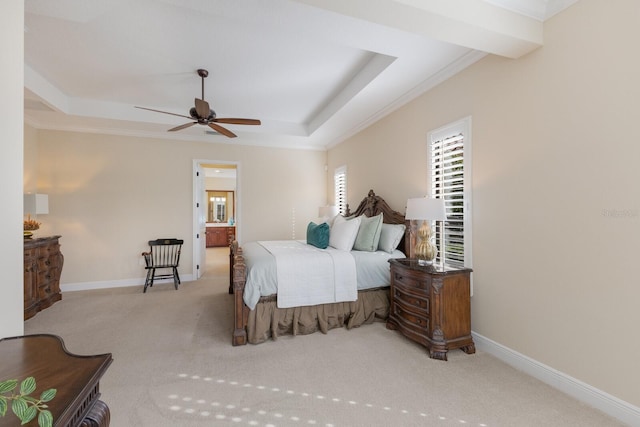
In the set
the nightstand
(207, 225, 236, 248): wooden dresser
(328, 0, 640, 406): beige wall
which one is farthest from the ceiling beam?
(207, 225, 236, 248): wooden dresser

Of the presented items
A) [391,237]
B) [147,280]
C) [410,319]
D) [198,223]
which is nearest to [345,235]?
[391,237]

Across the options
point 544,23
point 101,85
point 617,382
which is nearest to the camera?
point 617,382

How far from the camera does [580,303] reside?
1975 mm

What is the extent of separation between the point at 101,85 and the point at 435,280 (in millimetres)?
4747

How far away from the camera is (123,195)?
16.6ft

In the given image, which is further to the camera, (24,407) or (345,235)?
(345,235)

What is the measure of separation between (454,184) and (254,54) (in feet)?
8.34

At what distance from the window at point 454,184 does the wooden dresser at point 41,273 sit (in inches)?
194

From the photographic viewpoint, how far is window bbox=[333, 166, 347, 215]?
5559 mm

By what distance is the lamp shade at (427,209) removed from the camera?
269 centimetres

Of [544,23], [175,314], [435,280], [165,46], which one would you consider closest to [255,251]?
[175,314]

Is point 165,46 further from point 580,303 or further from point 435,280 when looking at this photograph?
point 580,303

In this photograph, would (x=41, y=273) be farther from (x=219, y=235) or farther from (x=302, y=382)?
(x=219, y=235)

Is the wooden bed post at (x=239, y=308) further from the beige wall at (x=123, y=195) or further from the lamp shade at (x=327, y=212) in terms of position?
the beige wall at (x=123, y=195)
